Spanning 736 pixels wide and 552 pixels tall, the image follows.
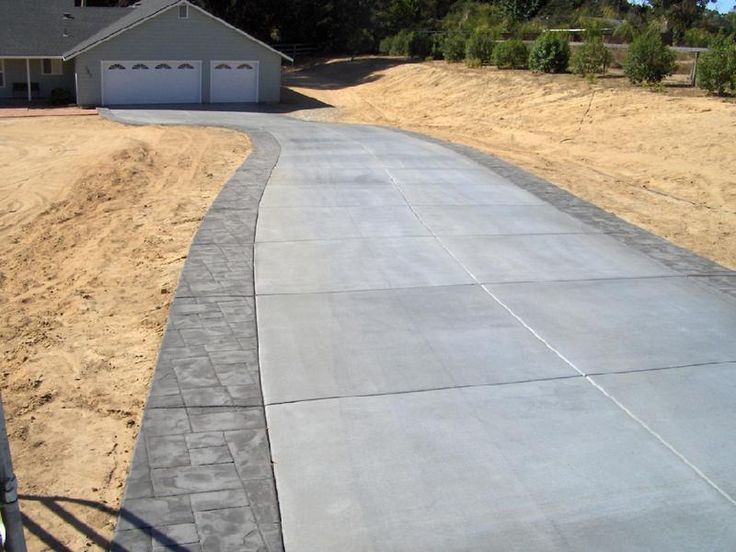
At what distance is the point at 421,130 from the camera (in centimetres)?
2564

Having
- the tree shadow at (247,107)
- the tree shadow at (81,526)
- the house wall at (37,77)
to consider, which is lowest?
the tree shadow at (81,526)

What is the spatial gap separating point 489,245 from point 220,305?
4.12 metres

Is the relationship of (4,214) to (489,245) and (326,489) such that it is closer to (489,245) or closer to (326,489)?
(489,245)

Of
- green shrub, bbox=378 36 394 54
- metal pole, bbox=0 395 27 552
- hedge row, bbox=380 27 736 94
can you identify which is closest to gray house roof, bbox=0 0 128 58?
hedge row, bbox=380 27 736 94

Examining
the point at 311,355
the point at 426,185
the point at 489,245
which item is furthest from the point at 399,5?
the point at 311,355

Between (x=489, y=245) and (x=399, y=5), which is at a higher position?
(x=399, y=5)

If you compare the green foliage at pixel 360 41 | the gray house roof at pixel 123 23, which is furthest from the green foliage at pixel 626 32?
the green foliage at pixel 360 41

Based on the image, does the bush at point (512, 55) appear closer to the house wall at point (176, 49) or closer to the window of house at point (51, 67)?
the house wall at point (176, 49)

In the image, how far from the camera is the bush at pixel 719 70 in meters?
23.2

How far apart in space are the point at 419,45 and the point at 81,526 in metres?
47.0

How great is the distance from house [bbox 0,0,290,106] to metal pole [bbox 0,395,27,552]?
3227 centimetres

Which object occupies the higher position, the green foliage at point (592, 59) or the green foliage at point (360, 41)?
the green foliage at point (360, 41)

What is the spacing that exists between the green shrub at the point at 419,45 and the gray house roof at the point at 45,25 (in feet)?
58.4

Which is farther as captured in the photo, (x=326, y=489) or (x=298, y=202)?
(x=298, y=202)
